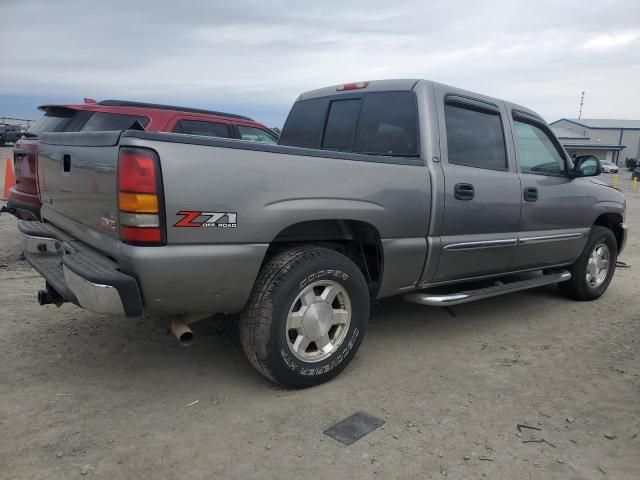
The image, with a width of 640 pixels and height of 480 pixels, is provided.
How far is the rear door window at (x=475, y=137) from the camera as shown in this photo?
3893 millimetres

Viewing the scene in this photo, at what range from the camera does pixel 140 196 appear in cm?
251

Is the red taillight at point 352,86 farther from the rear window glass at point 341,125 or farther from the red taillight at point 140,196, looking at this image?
the red taillight at point 140,196

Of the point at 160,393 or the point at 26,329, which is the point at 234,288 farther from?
the point at 26,329

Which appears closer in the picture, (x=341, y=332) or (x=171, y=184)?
(x=171, y=184)

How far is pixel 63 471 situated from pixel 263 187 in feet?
5.37

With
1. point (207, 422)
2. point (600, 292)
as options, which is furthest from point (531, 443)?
point (600, 292)

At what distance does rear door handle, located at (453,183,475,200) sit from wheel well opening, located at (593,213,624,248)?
242cm

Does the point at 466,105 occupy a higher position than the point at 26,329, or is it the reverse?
the point at 466,105

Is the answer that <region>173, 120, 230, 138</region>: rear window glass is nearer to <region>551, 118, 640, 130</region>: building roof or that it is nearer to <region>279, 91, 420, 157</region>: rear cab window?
<region>279, 91, 420, 157</region>: rear cab window

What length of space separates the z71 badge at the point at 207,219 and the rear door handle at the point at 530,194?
8.86ft

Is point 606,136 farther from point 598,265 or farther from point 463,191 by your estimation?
point 463,191

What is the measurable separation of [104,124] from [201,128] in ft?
4.16

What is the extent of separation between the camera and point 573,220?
194 inches

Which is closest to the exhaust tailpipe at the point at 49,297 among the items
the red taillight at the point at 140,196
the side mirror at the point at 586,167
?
the red taillight at the point at 140,196
